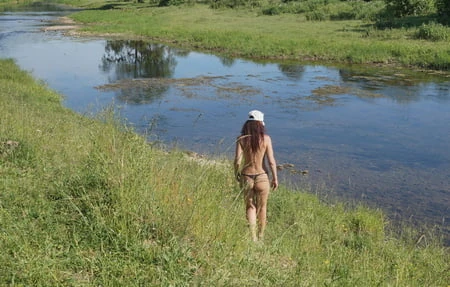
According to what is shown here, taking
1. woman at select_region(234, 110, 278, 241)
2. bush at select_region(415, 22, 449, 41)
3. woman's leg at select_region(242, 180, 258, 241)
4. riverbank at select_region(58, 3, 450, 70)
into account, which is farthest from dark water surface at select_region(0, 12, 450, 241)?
bush at select_region(415, 22, 449, 41)

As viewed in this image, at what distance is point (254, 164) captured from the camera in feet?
22.5

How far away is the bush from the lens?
95.6 feet

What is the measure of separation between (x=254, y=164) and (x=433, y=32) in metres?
26.5

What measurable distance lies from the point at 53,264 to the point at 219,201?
2.51 meters

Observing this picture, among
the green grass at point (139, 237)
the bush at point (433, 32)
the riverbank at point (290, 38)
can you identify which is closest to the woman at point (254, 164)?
the green grass at point (139, 237)

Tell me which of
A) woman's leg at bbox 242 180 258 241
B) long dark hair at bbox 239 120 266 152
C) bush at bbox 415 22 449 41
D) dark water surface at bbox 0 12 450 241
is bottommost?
dark water surface at bbox 0 12 450 241

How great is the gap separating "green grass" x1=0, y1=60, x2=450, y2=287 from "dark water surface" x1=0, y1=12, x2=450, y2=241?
155cm

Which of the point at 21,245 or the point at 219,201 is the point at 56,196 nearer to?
the point at 21,245

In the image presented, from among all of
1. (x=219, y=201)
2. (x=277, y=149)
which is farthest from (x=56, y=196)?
(x=277, y=149)

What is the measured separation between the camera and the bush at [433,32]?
29.1 meters

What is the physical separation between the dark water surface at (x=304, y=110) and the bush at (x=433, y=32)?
5369 mm

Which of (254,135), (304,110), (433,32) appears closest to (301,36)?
(433,32)

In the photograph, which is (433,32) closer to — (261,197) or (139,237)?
(261,197)

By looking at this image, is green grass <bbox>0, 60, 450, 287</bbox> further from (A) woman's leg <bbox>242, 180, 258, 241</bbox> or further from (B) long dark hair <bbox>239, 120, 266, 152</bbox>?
(B) long dark hair <bbox>239, 120, 266, 152</bbox>
